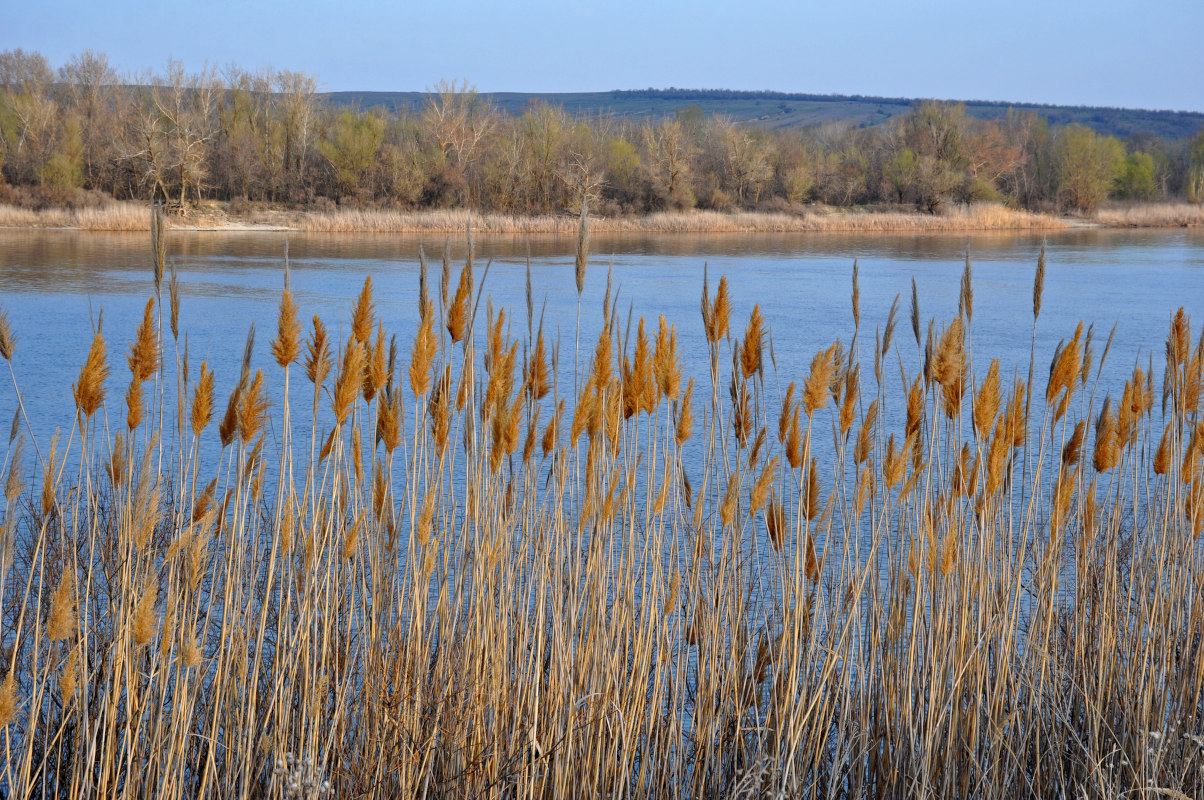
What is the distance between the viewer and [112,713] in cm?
228

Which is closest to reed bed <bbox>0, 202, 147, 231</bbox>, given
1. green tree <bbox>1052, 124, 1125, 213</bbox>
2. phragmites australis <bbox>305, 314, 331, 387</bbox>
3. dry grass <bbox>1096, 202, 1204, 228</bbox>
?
phragmites australis <bbox>305, 314, 331, 387</bbox>

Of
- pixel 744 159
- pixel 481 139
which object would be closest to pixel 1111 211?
pixel 744 159

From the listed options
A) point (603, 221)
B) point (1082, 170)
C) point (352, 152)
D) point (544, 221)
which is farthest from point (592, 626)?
point (1082, 170)

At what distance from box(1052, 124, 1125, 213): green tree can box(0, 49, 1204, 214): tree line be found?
0.31ft

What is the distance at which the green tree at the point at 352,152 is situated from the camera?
43781mm

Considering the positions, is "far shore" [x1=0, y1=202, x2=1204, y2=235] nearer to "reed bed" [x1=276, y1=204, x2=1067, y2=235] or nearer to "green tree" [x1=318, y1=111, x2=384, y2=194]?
"reed bed" [x1=276, y1=204, x2=1067, y2=235]

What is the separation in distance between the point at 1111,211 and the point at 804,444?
50.0 meters

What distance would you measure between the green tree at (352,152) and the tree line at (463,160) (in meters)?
0.08

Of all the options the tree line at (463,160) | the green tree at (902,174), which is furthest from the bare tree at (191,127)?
the green tree at (902,174)

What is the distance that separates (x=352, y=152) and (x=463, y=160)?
15.4 ft

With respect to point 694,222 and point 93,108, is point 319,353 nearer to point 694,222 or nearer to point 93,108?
point 694,222

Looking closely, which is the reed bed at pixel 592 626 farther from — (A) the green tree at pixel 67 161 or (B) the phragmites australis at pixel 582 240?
(A) the green tree at pixel 67 161

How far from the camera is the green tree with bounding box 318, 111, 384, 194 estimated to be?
43.8 meters

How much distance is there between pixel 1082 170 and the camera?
1885 inches
